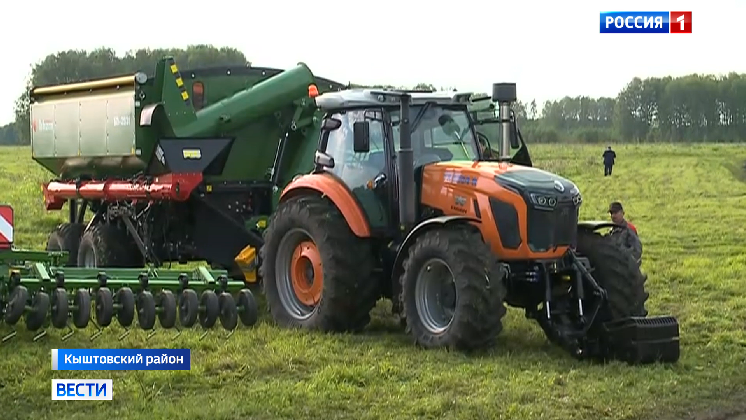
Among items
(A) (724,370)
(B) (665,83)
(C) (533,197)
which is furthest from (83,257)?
(B) (665,83)

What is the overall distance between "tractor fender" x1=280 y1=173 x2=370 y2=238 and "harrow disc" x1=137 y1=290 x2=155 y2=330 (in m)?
1.94

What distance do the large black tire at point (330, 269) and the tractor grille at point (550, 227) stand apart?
5.37 ft

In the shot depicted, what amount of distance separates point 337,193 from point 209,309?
5.78ft

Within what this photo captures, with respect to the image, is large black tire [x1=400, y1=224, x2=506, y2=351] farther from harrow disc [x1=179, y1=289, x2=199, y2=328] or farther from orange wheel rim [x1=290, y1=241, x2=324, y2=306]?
harrow disc [x1=179, y1=289, x2=199, y2=328]

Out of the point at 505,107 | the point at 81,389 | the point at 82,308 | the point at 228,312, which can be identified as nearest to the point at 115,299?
the point at 82,308

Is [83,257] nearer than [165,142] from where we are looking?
No

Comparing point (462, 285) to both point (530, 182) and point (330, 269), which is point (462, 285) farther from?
point (330, 269)

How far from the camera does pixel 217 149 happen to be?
38.3ft

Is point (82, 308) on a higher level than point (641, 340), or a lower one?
higher

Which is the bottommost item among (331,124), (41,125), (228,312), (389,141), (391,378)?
(391,378)

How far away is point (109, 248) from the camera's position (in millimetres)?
12438

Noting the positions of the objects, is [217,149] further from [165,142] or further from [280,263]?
[280,263]

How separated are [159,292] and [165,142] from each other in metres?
3.37

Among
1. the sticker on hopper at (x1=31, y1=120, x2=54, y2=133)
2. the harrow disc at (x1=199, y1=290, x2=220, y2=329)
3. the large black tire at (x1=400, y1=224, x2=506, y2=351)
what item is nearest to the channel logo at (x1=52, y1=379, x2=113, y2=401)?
the harrow disc at (x1=199, y1=290, x2=220, y2=329)
